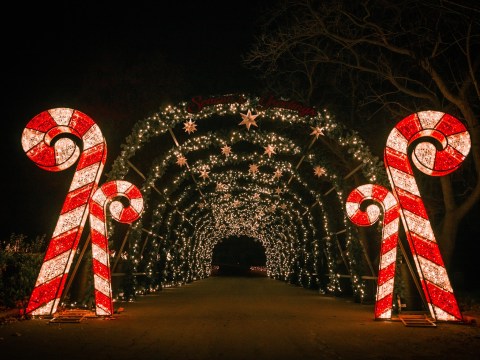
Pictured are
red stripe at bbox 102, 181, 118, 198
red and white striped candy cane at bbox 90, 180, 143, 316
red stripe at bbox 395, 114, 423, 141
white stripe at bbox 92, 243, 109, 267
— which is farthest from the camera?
red stripe at bbox 102, 181, 118, 198

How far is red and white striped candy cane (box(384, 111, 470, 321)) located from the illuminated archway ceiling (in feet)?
7.04

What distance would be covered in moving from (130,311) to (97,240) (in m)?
2.21

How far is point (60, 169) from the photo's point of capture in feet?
31.7

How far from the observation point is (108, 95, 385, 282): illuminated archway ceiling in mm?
12594

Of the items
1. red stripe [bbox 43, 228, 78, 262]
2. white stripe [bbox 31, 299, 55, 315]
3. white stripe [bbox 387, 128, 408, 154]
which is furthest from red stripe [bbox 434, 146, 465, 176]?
white stripe [bbox 31, 299, 55, 315]

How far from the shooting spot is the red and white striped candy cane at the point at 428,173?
29.4 ft

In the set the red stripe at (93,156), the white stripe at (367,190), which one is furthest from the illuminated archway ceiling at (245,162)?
the red stripe at (93,156)

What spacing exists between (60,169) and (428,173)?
6388 millimetres

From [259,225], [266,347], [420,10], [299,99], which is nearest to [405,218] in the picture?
[266,347]

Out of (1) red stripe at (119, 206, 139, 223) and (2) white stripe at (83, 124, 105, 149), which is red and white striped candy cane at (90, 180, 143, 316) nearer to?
(1) red stripe at (119, 206, 139, 223)

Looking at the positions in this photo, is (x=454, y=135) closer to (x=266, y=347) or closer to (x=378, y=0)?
(x=378, y=0)

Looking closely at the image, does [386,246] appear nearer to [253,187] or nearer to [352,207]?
[352,207]

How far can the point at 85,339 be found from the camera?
7316mm

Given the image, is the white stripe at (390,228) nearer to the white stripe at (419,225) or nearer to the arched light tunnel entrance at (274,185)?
the arched light tunnel entrance at (274,185)
